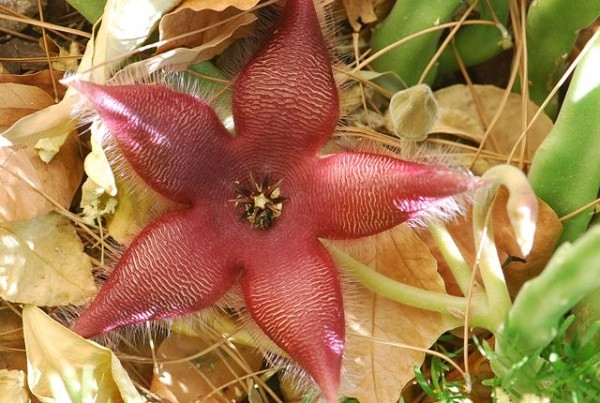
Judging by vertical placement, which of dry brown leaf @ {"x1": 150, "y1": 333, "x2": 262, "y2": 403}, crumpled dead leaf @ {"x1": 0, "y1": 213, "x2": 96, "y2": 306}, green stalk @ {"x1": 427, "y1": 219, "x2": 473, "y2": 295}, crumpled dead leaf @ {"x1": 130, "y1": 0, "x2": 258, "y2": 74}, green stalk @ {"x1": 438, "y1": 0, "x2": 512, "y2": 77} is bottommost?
dry brown leaf @ {"x1": 150, "y1": 333, "x2": 262, "y2": 403}

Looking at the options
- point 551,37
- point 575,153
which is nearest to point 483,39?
point 551,37

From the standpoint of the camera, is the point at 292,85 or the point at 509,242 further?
the point at 509,242

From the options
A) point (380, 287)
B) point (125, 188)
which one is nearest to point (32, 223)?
point (125, 188)

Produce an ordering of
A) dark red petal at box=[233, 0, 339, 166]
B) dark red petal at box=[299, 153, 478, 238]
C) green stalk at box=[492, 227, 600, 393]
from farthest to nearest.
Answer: dark red petal at box=[233, 0, 339, 166] → dark red petal at box=[299, 153, 478, 238] → green stalk at box=[492, 227, 600, 393]

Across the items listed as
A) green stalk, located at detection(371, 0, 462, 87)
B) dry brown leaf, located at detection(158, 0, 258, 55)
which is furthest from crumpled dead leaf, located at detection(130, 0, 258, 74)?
green stalk, located at detection(371, 0, 462, 87)

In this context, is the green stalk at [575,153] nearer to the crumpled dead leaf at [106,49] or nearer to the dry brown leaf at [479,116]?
the dry brown leaf at [479,116]

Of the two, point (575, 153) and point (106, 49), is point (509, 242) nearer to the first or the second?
point (575, 153)

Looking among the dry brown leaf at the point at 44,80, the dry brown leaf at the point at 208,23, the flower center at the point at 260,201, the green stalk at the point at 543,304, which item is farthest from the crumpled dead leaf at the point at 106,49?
the green stalk at the point at 543,304

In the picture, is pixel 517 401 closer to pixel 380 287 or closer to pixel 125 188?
pixel 380 287

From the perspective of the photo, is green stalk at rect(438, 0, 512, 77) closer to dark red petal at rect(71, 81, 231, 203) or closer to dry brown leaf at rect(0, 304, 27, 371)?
dark red petal at rect(71, 81, 231, 203)
